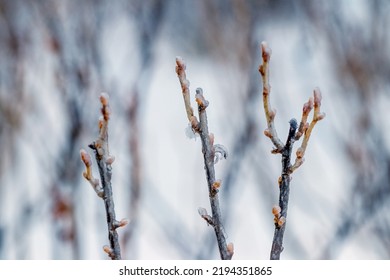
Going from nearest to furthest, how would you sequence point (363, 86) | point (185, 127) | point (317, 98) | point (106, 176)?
point (106, 176)
point (317, 98)
point (185, 127)
point (363, 86)

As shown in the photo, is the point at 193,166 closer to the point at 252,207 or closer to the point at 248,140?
the point at 252,207

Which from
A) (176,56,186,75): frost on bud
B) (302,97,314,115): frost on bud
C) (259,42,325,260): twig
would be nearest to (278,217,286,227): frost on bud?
(259,42,325,260): twig

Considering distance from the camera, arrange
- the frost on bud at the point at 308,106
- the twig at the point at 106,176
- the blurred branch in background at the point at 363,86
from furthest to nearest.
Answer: the blurred branch in background at the point at 363,86
the frost on bud at the point at 308,106
the twig at the point at 106,176

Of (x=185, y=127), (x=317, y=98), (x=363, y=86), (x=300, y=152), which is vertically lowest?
(x=300, y=152)

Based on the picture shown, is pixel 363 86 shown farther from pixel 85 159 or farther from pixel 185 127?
pixel 85 159

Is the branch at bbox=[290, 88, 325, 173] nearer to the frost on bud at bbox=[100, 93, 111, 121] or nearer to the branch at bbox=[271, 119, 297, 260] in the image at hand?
the branch at bbox=[271, 119, 297, 260]

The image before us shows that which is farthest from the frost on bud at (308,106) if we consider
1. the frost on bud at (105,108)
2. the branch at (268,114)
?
the frost on bud at (105,108)

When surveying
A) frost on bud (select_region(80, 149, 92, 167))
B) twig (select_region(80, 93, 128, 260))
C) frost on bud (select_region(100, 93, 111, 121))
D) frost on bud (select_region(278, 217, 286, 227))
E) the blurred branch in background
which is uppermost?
the blurred branch in background

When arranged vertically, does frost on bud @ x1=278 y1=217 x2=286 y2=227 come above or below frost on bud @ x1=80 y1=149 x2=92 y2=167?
below

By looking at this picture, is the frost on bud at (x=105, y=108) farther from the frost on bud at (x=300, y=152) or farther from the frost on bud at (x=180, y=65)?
the frost on bud at (x=300, y=152)

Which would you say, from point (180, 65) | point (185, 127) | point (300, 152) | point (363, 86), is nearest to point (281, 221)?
point (300, 152)
